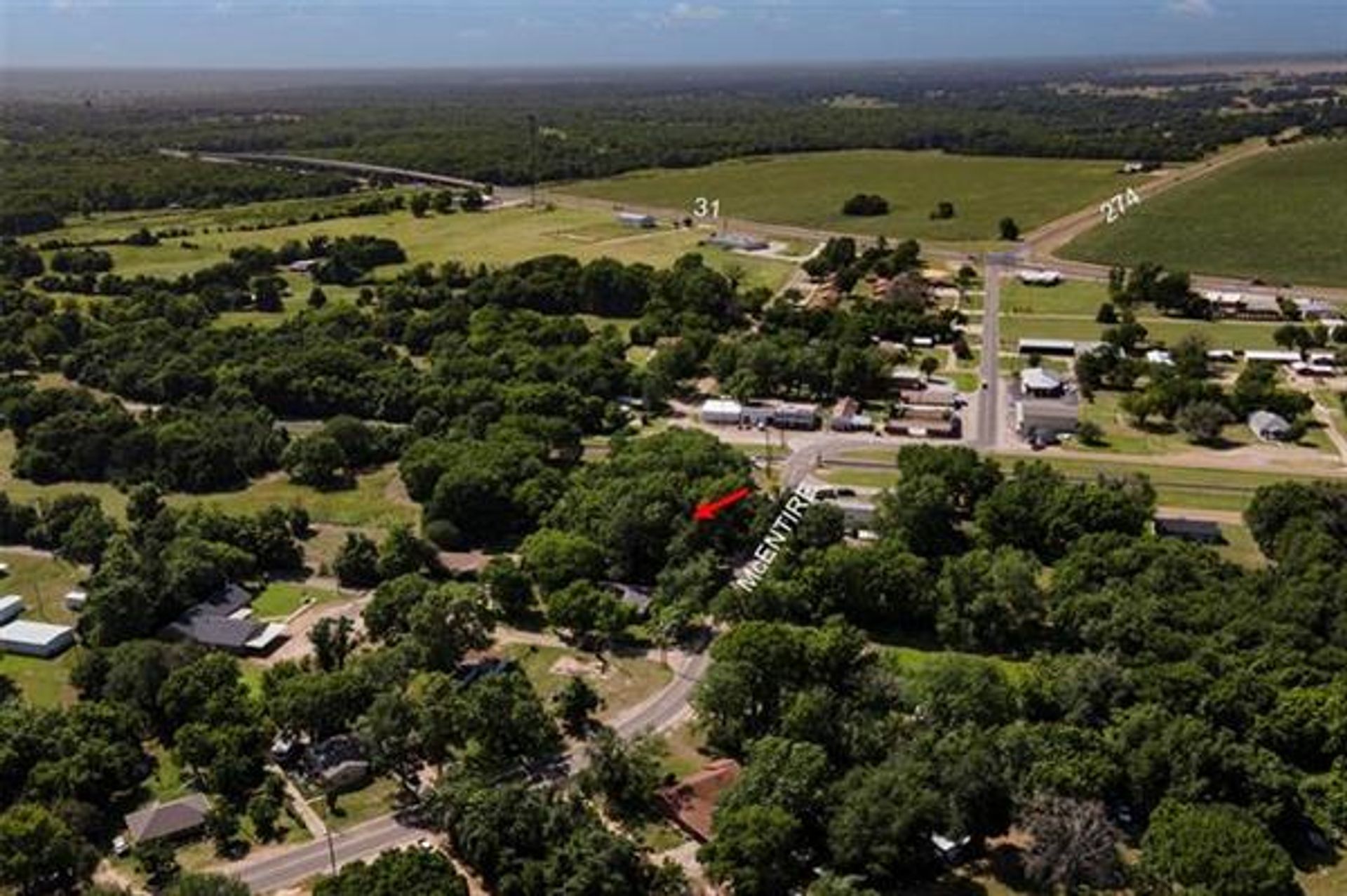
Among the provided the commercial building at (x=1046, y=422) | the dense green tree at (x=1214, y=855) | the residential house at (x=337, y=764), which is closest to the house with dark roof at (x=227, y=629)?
the residential house at (x=337, y=764)

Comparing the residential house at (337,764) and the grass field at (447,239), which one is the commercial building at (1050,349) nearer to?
the grass field at (447,239)

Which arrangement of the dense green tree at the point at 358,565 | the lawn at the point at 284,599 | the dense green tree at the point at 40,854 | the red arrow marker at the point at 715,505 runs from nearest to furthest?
1. the dense green tree at the point at 40,854
2. the lawn at the point at 284,599
3. the dense green tree at the point at 358,565
4. the red arrow marker at the point at 715,505

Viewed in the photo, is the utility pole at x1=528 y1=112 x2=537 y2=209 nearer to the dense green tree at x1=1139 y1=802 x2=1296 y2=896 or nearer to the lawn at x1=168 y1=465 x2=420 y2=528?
the lawn at x1=168 y1=465 x2=420 y2=528

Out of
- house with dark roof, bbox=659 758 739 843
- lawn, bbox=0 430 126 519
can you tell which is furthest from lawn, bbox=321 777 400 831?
lawn, bbox=0 430 126 519

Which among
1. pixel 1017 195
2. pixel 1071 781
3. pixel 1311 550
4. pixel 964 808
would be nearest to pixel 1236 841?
pixel 1071 781

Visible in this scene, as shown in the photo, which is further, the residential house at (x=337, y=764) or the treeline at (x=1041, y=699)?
the residential house at (x=337, y=764)

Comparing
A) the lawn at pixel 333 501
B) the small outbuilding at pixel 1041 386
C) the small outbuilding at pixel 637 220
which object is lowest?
the lawn at pixel 333 501

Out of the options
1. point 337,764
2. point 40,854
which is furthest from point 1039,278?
point 40,854
